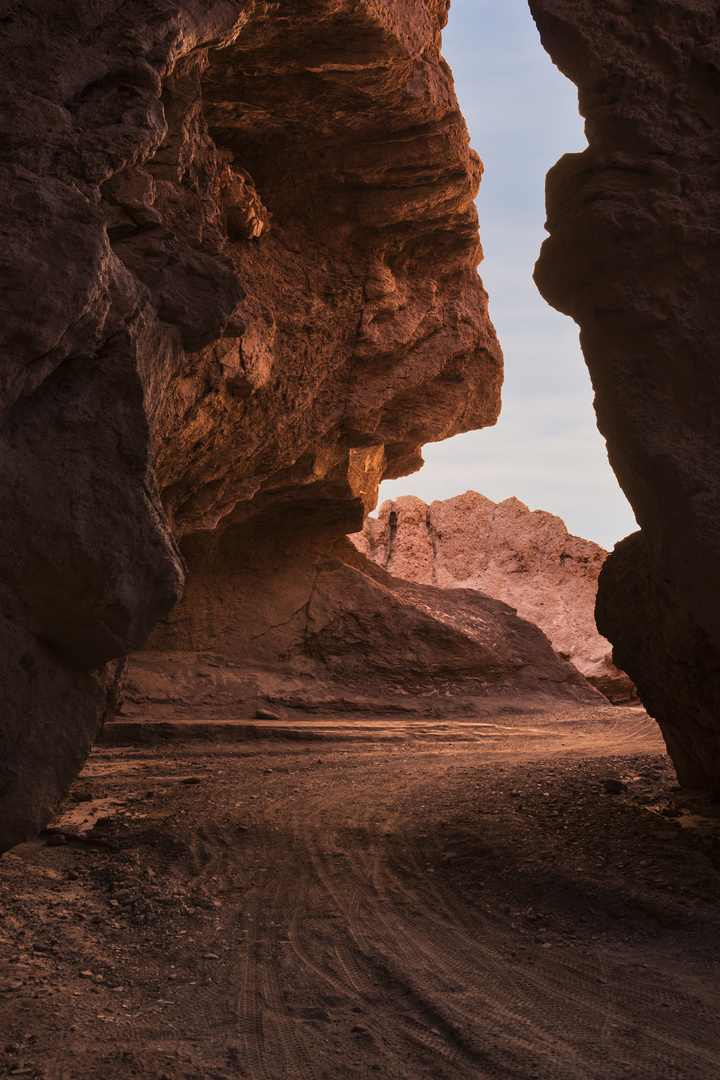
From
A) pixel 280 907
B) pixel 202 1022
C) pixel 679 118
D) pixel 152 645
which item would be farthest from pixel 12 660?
pixel 152 645

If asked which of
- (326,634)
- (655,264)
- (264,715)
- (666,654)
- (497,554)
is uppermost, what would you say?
(497,554)

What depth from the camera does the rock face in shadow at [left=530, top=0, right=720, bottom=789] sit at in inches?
135

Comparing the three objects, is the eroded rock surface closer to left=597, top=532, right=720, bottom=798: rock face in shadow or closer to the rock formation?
left=597, top=532, right=720, bottom=798: rock face in shadow

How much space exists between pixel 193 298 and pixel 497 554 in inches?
738

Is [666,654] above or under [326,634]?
above

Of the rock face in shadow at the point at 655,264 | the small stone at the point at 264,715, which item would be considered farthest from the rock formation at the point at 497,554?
the rock face in shadow at the point at 655,264

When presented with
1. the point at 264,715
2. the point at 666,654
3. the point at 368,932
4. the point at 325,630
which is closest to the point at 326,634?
the point at 325,630

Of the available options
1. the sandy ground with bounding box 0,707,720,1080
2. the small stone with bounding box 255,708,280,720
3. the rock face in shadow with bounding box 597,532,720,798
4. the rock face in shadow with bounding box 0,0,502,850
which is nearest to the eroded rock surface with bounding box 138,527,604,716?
the small stone with bounding box 255,708,280,720

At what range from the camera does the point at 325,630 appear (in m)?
11.1

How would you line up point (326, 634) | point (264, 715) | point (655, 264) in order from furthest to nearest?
point (326, 634), point (264, 715), point (655, 264)

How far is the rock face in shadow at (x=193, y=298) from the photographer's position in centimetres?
251

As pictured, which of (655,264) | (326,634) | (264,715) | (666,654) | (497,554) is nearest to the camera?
(655,264)

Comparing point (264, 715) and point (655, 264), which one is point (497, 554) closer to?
point (264, 715)

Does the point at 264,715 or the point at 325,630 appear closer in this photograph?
the point at 264,715
